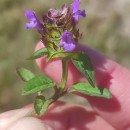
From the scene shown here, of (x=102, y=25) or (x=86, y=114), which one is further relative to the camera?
(x=102, y=25)

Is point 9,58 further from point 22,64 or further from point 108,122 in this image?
point 108,122

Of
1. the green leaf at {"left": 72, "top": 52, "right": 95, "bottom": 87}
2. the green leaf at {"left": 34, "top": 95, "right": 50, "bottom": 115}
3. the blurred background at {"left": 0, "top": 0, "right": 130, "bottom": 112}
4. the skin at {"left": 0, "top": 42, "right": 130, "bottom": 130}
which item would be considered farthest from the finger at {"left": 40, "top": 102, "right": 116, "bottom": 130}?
the blurred background at {"left": 0, "top": 0, "right": 130, "bottom": 112}

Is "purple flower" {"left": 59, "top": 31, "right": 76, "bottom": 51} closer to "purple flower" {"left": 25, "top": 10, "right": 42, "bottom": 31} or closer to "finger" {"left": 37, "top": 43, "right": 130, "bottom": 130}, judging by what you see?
"purple flower" {"left": 25, "top": 10, "right": 42, "bottom": 31}

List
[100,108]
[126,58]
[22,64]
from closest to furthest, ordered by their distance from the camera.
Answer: [100,108] → [22,64] → [126,58]

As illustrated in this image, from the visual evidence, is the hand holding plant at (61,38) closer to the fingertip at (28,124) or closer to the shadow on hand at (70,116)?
the fingertip at (28,124)

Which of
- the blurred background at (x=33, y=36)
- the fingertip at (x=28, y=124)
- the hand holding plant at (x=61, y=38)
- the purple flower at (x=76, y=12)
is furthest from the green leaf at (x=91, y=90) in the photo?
the blurred background at (x=33, y=36)

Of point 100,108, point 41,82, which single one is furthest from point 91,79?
point 100,108
